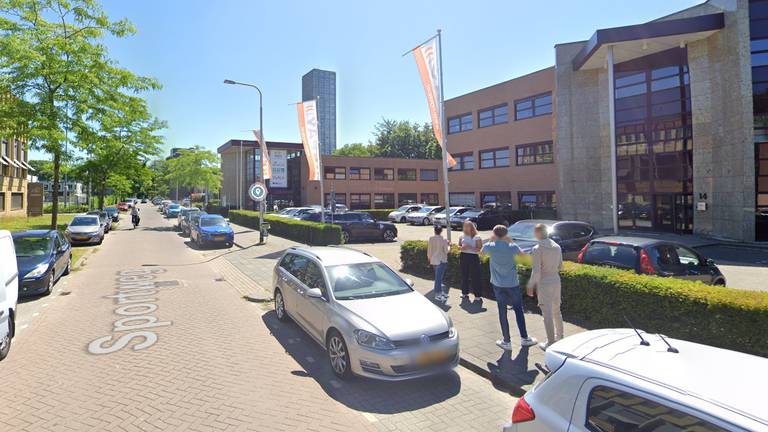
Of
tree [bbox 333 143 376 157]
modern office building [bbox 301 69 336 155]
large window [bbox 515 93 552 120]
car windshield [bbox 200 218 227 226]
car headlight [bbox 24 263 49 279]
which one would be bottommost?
car headlight [bbox 24 263 49 279]

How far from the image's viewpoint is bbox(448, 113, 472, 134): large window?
1401 inches

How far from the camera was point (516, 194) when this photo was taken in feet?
104

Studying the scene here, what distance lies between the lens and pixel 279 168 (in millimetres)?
48844

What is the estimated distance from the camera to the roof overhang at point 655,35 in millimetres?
19531

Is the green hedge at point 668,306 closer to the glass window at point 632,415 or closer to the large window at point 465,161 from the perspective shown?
the glass window at point 632,415

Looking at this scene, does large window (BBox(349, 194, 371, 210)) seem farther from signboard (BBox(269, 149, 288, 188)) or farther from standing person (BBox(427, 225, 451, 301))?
standing person (BBox(427, 225, 451, 301))

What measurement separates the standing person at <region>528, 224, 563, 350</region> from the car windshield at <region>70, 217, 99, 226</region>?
23.0 meters

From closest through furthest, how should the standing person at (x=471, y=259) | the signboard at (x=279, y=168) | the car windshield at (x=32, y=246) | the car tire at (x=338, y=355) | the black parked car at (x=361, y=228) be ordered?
the car tire at (x=338, y=355) < the standing person at (x=471, y=259) < the car windshield at (x=32, y=246) < the black parked car at (x=361, y=228) < the signboard at (x=279, y=168)

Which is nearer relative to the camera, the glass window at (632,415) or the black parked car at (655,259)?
the glass window at (632,415)

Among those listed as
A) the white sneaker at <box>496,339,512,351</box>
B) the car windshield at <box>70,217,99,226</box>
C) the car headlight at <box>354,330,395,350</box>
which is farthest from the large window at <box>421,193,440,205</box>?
the car headlight at <box>354,330,395,350</box>

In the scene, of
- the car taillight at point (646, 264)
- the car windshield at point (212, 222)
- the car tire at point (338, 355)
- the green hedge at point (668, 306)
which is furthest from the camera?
the car windshield at point (212, 222)

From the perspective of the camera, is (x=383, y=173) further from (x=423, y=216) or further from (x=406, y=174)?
(x=423, y=216)

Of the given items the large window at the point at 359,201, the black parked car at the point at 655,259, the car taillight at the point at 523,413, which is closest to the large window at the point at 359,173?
the large window at the point at 359,201

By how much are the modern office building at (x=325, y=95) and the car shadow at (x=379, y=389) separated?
156334 mm
